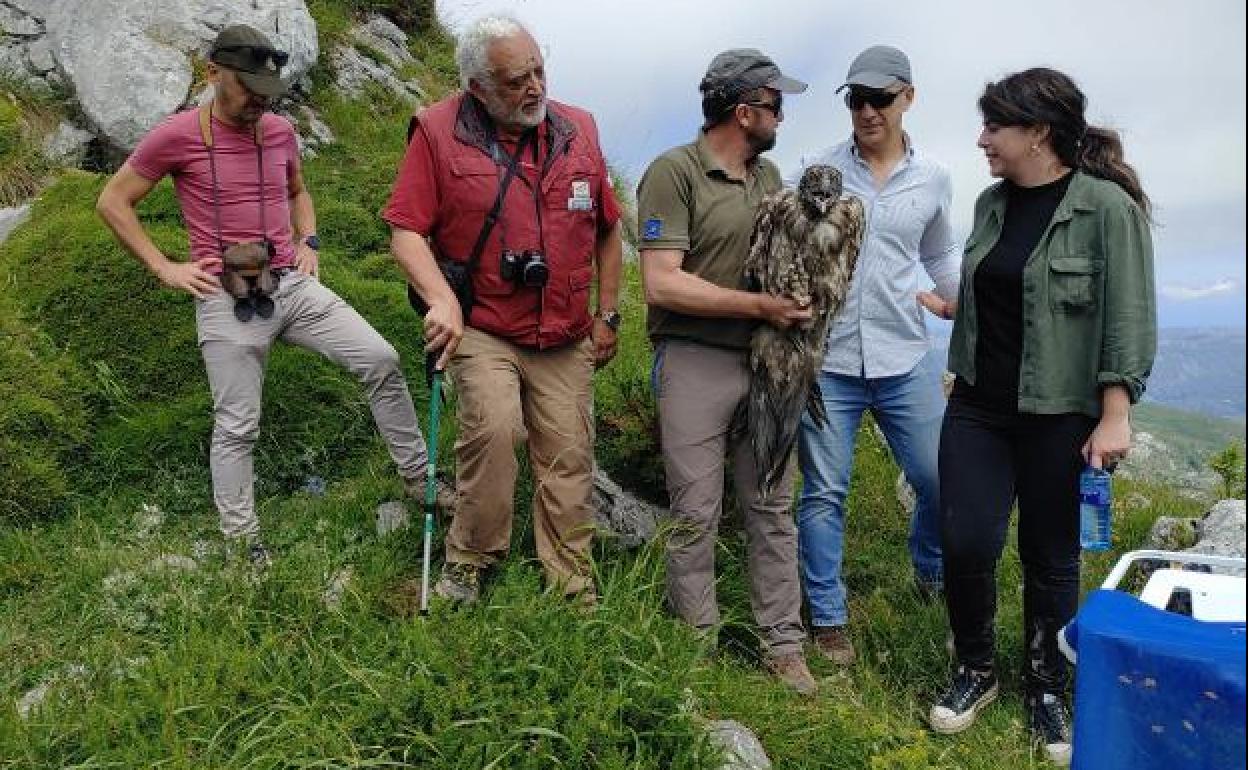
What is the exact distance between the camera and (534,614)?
3.91m

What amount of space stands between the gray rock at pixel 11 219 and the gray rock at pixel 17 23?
3064 millimetres

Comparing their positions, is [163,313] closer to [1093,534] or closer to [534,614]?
[534,614]

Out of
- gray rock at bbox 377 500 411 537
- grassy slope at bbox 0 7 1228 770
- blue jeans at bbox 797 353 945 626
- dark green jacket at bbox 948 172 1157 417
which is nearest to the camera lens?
grassy slope at bbox 0 7 1228 770

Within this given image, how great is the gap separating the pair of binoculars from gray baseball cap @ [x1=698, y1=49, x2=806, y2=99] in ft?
8.17

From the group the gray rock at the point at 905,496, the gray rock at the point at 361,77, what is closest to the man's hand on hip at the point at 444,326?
the gray rock at the point at 905,496

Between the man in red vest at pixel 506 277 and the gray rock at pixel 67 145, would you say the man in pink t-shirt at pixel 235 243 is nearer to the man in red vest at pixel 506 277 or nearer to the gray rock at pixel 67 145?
→ the man in red vest at pixel 506 277

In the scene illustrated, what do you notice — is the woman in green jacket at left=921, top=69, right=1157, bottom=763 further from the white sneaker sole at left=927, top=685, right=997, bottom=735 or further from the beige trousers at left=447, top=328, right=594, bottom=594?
the beige trousers at left=447, top=328, right=594, bottom=594

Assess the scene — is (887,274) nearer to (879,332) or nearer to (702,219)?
(879,332)

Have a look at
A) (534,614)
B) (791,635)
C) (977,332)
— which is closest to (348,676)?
(534,614)

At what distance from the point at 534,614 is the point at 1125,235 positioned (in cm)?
278

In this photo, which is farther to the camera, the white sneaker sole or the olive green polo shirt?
the white sneaker sole

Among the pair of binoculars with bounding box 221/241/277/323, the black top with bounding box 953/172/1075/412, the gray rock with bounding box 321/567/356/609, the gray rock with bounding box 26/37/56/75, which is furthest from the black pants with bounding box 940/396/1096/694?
the gray rock with bounding box 26/37/56/75

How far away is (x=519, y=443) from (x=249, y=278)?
181 cm

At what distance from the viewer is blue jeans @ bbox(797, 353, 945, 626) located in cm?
480
